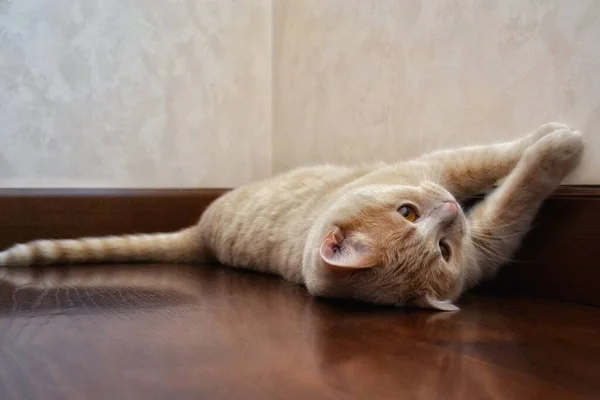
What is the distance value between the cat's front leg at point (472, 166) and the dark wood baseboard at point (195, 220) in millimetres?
127

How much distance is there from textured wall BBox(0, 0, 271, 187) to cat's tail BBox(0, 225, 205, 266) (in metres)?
0.30

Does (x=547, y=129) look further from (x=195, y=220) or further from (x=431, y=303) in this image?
(x=195, y=220)

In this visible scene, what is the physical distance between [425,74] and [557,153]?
49 cm

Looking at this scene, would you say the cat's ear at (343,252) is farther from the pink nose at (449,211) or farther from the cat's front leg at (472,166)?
the cat's front leg at (472,166)

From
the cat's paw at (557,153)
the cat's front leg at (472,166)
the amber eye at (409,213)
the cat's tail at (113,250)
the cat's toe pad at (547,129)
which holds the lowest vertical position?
the cat's tail at (113,250)

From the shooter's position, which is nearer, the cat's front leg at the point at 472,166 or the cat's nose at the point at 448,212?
the cat's nose at the point at 448,212

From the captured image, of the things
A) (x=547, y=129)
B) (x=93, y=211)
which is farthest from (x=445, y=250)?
(x=93, y=211)

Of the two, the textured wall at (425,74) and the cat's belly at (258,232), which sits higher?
the textured wall at (425,74)

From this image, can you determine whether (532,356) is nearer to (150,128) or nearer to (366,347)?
(366,347)

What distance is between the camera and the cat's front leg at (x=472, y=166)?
133cm

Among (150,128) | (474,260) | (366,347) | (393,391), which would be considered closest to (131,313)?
(366,347)

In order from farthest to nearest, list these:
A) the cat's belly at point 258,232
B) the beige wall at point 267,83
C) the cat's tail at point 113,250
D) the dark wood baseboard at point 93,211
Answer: the dark wood baseboard at point 93,211 < the cat's tail at point 113,250 < the cat's belly at point 258,232 < the beige wall at point 267,83

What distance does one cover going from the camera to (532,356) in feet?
2.72

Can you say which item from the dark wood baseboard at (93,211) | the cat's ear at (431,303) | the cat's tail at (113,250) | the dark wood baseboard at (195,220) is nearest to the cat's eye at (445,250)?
the cat's ear at (431,303)
